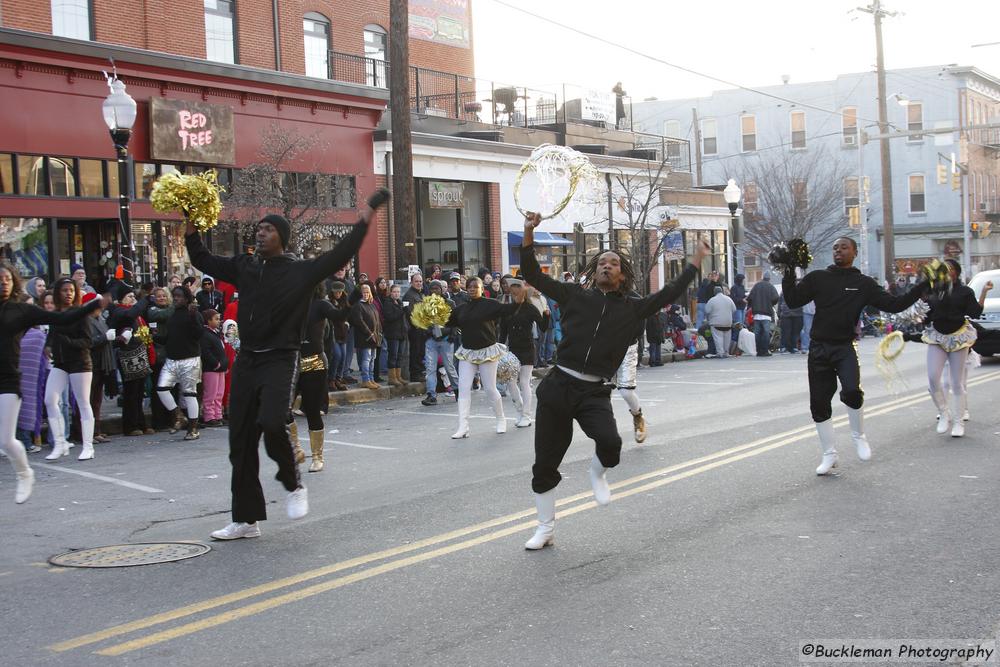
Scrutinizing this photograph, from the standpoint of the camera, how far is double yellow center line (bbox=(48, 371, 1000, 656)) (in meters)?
5.54

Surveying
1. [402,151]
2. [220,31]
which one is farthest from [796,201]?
[402,151]

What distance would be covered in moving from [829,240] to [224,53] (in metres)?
38.6

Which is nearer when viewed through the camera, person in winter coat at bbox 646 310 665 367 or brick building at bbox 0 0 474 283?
brick building at bbox 0 0 474 283

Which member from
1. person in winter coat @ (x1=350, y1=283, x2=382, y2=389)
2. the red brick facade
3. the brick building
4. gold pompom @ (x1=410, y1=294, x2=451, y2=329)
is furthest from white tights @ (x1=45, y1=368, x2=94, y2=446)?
the red brick facade

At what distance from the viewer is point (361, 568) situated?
6773 mm

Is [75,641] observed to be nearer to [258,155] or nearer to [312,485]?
[312,485]

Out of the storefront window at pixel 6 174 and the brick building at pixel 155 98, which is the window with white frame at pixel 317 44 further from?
the storefront window at pixel 6 174

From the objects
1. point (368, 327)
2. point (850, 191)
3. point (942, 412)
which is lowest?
point (942, 412)

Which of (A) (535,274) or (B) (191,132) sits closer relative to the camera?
(A) (535,274)

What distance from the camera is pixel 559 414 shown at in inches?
283

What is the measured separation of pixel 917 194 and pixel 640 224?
115 ft

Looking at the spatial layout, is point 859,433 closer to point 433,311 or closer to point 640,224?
point 433,311

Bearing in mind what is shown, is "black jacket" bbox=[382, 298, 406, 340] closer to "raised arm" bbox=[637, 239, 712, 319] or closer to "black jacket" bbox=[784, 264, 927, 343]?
"black jacket" bbox=[784, 264, 927, 343]

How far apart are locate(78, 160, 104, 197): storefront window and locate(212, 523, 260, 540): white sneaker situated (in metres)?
14.7
